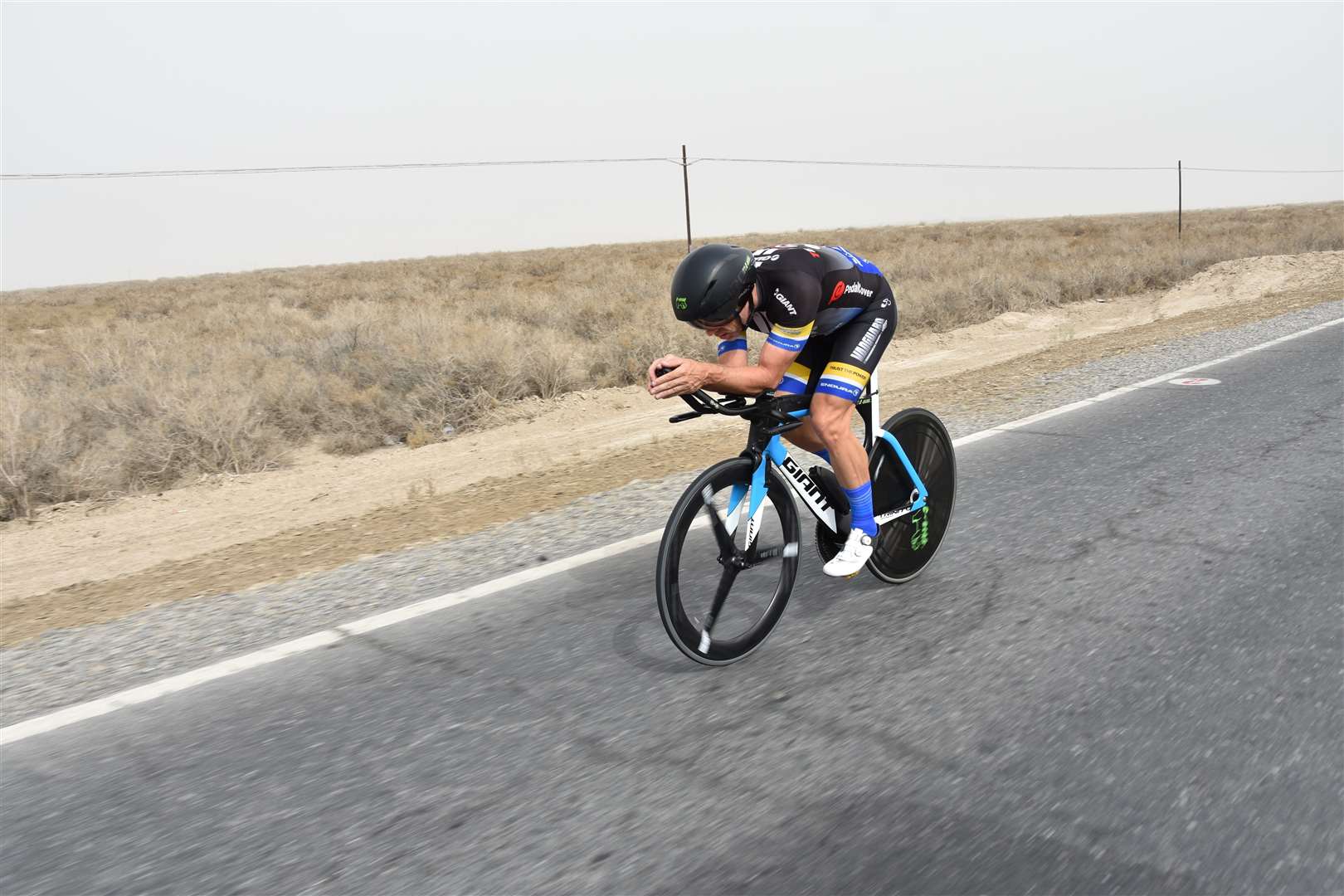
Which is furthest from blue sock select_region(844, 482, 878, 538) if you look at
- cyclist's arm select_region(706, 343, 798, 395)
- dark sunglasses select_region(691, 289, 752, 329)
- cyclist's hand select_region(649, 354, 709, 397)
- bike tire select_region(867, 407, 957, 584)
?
cyclist's hand select_region(649, 354, 709, 397)

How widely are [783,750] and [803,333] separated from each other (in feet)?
4.91

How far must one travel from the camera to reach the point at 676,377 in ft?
11.0

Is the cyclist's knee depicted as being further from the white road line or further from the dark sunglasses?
the white road line

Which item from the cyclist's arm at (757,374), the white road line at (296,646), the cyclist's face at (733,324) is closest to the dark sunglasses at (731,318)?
the cyclist's face at (733,324)

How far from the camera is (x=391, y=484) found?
8688 millimetres

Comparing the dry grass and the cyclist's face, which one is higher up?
the cyclist's face

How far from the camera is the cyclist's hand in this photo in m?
3.35

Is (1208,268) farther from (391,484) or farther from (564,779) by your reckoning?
(564,779)

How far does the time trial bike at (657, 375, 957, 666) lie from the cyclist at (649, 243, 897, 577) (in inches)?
4.5

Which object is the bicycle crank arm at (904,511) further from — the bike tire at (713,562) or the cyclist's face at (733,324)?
the cyclist's face at (733,324)

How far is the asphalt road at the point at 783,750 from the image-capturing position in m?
2.68

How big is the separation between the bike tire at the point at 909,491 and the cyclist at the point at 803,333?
33 cm

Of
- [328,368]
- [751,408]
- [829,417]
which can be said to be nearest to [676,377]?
[751,408]

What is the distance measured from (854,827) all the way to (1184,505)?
395 cm
